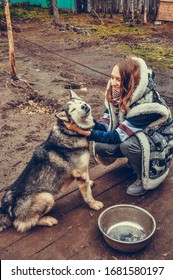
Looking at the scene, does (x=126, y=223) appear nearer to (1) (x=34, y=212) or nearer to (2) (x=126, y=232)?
(2) (x=126, y=232)

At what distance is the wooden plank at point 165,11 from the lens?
14.5 m

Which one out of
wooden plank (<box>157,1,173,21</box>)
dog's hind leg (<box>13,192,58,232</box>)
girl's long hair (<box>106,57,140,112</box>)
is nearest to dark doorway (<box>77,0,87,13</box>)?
wooden plank (<box>157,1,173,21</box>)

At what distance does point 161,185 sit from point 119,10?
13.6 meters

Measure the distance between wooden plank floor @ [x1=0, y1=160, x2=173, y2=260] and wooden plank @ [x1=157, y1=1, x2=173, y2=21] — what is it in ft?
39.2

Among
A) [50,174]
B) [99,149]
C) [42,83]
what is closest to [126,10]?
[42,83]

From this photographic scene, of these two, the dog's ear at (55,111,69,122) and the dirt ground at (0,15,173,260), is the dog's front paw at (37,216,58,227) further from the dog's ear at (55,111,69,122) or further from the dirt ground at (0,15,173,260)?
the dirt ground at (0,15,173,260)

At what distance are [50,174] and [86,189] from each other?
1.45 feet

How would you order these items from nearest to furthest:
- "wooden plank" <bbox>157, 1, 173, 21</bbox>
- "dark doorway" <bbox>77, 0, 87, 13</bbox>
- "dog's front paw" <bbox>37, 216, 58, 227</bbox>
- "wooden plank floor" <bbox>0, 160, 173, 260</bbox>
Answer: "wooden plank floor" <bbox>0, 160, 173, 260</bbox> → "dog's front paw" <bbox>37, 216, 58, 227</bbox> → "wooden plank" <bbox>157, 1, 173, 21</bbox> → "dark doorway" <bbox>77, 0, 87, 13</bbox>

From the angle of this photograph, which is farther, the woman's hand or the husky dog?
the woman's hand

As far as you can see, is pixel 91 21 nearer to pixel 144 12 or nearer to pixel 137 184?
pixel 144 12

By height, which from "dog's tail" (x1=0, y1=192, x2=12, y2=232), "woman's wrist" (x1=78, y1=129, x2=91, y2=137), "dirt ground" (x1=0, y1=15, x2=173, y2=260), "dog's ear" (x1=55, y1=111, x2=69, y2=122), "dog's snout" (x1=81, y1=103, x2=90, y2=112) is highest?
"dog's snout" (x1=81, y1=103, x2=90, y2=112)

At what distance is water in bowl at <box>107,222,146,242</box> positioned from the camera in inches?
137

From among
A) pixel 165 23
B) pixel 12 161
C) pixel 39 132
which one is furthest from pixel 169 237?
pixel 165 23

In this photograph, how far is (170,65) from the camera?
9.90 meters
